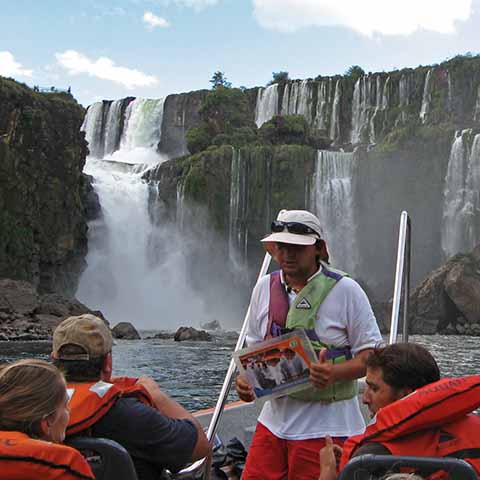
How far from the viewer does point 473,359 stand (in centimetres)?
2189

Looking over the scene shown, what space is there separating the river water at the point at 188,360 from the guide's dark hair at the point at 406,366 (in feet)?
37.2

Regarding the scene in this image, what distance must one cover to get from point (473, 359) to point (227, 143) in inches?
1042

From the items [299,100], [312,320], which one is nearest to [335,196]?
[299,100]

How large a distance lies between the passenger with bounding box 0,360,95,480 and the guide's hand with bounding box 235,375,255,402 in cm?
109

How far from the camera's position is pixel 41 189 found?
38.9 m

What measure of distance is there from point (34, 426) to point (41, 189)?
38491 millimetres

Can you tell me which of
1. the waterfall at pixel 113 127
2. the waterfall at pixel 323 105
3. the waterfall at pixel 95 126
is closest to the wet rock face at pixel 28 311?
the waterfall at pixel 113 127

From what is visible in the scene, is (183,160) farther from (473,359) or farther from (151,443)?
(151,443)

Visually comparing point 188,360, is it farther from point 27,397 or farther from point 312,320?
point 27,397

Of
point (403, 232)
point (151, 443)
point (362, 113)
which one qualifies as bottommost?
point (151, 443)

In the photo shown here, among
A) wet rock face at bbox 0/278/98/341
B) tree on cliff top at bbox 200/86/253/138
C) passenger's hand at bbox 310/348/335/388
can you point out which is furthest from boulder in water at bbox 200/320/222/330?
passenger's hand at bbox 310/348/335/388

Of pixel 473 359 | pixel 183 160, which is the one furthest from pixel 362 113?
pixel 473 359

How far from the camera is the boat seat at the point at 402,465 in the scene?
2076mm

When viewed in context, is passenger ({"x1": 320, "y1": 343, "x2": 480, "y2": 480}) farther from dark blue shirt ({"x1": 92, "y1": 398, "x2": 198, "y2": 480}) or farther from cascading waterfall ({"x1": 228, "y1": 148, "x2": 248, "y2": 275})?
cascading waterfall ({"x1": 228, "y1": 148, "x2": 248, "y2": 275})
